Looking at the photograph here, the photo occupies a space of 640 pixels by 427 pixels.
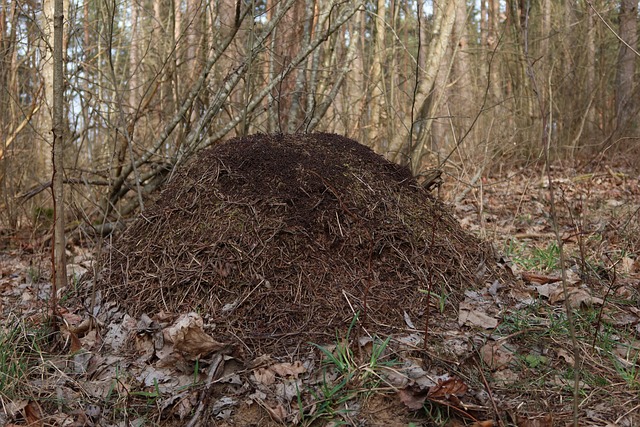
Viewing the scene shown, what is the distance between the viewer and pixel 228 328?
9.46 ft

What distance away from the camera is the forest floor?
237 centimetres

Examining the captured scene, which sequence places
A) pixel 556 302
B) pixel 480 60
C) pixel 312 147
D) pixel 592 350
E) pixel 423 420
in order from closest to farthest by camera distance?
pixel 423 420 < pixel 592 350 < pixel 556 302 < pixel 312 147 < pixel 480 60

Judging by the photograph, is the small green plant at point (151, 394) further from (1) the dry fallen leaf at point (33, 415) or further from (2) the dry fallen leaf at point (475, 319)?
(2) the dry fallen leaf at point (475, 319)

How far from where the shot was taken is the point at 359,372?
2521 millimetres

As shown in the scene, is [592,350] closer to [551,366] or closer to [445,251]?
[551,366]

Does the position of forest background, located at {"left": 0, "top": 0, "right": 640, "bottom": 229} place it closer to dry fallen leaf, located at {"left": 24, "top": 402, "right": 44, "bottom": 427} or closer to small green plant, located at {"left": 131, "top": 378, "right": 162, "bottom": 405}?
dry fallen leaf, located at {"left": 24, "top": 402, "right": 44, "bottom": 427}

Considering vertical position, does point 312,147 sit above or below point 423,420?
above

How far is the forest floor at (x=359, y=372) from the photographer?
2373mm

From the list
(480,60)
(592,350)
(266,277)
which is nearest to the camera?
(592,350)

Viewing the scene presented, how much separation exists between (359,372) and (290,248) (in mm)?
954

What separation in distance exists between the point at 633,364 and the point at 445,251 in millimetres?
1245

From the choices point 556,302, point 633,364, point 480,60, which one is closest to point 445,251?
point 556,302

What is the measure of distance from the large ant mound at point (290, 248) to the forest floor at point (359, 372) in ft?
0.49

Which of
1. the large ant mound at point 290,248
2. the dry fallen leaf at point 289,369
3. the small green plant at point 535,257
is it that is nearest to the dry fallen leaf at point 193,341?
the large ant mound at point 290,248
